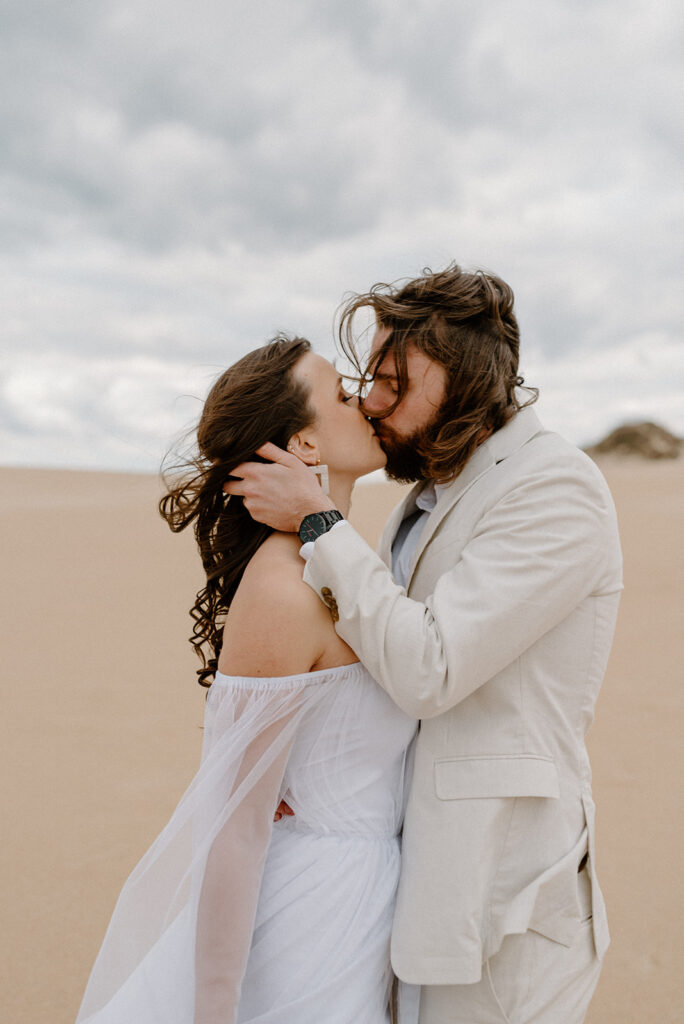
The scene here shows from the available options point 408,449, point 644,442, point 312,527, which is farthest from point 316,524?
point 644,442

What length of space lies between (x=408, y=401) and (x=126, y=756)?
5.16 metres

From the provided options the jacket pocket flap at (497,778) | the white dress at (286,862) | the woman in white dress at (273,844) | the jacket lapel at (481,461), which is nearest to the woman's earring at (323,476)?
the woman in white dress at (273,844)

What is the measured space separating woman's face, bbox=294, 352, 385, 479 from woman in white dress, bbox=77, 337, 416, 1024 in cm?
14

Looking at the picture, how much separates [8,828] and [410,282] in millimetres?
4843

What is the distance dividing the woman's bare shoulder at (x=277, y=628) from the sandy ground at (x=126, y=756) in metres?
3.02

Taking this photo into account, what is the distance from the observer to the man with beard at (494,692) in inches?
76.6

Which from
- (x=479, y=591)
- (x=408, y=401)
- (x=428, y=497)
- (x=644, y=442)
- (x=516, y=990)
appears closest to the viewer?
(x=479, y=591)

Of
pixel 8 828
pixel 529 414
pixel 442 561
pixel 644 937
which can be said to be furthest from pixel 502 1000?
pixel 8 828

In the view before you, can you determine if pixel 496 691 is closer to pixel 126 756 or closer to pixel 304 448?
pixel 304 448

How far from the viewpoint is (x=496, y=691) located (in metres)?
2.09

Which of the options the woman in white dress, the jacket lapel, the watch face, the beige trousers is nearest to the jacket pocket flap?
the woman in white dress

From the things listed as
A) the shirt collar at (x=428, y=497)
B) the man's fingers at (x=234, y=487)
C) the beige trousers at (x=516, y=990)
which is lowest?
the beige trousers at (x=516, y=990)

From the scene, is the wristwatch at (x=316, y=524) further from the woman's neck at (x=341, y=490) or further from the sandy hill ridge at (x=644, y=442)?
the sandy hill ridge at (x=644, y=442)

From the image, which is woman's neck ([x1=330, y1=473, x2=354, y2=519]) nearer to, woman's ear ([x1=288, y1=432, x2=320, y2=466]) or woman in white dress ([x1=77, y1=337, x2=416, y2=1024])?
woman's ear ([x1=288, y1=432, x2=320, y2=466])
